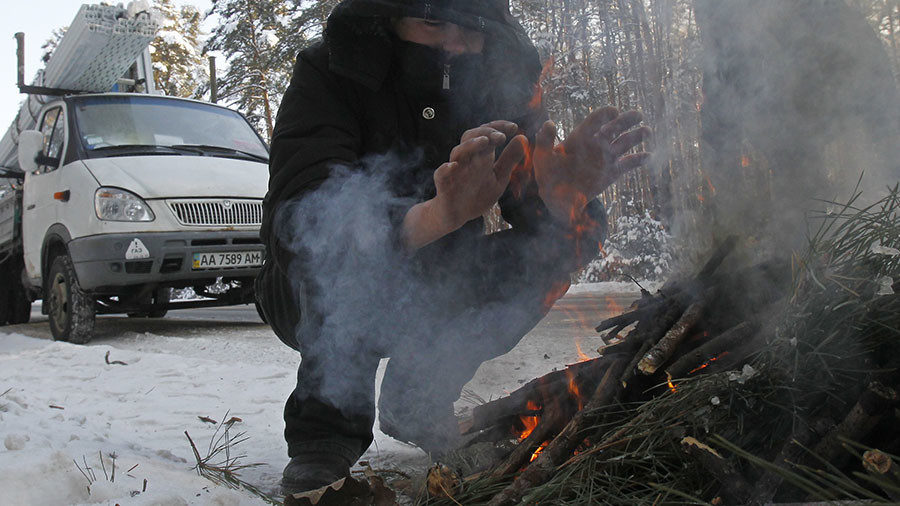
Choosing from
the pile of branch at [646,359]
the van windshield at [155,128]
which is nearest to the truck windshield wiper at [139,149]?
the van windshield at [155,128]

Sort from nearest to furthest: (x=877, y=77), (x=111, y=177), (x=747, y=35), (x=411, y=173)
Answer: (x=877, y=77) < (x=747, y=35) < (x=411, y=173) < (x=111, y=177)

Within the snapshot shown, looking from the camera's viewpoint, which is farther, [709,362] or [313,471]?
[313,471]

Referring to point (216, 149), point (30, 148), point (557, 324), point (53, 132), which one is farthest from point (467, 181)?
point (53, 132)

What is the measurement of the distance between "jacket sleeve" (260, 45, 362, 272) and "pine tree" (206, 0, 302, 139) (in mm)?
18818

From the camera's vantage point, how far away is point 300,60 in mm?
2236

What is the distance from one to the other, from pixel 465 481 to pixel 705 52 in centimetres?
141

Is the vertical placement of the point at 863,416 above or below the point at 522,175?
below

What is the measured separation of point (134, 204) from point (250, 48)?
56.4 ft

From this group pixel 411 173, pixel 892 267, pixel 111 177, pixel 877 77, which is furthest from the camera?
pixel 111 177

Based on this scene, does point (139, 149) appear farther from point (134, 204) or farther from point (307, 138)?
point (307, 138)

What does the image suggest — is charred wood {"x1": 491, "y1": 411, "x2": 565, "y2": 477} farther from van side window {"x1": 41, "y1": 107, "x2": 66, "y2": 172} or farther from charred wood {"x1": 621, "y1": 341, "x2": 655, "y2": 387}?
van side window {"x1": 41, "y1": 107, "x2": 66, "y2": 172}

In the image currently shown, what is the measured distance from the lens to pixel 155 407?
309 cm

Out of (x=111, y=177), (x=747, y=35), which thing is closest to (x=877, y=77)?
(x=747, y=35)

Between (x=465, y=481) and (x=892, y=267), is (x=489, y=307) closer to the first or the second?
(x=465, y=481)
